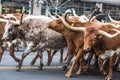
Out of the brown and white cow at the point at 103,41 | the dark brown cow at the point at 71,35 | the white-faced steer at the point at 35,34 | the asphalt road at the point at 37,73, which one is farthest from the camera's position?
the white-faced steer at the point at 35,34

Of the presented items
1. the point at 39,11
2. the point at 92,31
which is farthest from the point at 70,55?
the point at 39,11

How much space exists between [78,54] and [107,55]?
838mm

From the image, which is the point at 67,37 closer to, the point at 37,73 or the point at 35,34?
the point at 35,34

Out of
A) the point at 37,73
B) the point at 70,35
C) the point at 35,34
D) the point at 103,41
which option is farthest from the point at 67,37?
the point at 37,73

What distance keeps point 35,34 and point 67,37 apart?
99cm

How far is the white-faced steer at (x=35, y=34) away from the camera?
12609 mm

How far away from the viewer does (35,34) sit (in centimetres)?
1263

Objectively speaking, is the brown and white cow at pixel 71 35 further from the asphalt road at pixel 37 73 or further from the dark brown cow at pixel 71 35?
the asphalt road at pixel 37 73

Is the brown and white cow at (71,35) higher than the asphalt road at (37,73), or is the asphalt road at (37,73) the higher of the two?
the brown and white cow at (71,35)

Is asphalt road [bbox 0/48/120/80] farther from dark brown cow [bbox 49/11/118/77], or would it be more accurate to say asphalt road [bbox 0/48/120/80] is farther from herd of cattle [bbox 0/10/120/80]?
dark brown cow [bbox 49/11/118/77]

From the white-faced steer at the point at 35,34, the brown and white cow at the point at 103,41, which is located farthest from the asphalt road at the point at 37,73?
the brown and white cow at the point at 103,41

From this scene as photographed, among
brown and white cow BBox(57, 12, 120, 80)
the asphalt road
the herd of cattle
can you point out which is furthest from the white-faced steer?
brown and white cow BBox(57, 12, 120, 80)

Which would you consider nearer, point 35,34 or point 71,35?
point 71,35

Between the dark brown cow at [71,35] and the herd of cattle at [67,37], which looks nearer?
the herd of cattle at [67,37]
